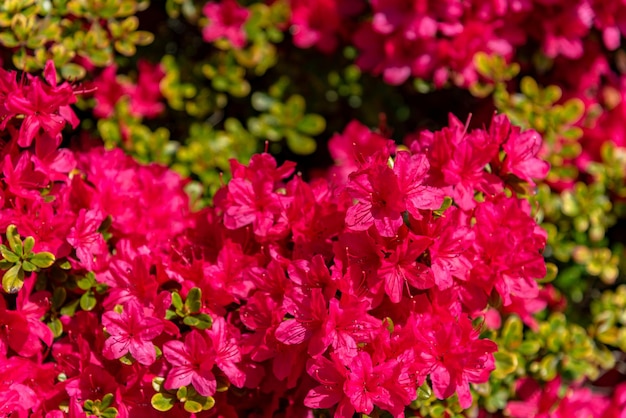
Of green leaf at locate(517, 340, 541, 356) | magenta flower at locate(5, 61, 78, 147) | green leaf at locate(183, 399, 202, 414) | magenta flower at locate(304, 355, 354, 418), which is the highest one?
magenta flower at locate(5, 61, 78, 147)

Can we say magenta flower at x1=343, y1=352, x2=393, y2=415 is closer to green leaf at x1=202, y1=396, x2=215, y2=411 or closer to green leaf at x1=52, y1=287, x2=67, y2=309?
green leaf at x1=202, y1=396, x2=215, y2=411

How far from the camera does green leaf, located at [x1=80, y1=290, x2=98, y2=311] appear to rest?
5.17ft

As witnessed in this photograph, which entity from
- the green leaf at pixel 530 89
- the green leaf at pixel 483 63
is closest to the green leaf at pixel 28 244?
the green leaf at pixel 483 63

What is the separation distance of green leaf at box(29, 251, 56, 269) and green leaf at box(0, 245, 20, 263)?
0.09 ft

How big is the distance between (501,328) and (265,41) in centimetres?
102

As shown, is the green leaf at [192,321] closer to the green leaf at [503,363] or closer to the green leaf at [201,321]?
the green leaf at [201,321]

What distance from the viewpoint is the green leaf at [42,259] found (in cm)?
146

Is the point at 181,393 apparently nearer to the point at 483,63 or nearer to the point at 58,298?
the point at 58,298

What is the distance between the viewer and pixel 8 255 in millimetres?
1454

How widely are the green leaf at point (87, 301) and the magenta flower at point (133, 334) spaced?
13cm

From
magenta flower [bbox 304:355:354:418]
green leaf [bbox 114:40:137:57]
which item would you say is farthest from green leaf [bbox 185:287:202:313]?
green leaf [bbox 114:40:137:57]

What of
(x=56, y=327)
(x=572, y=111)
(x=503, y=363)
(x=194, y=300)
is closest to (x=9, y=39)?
(x=56, y=327)

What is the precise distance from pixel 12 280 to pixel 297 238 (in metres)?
0.53

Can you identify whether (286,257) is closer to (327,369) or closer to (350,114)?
(327,369)
